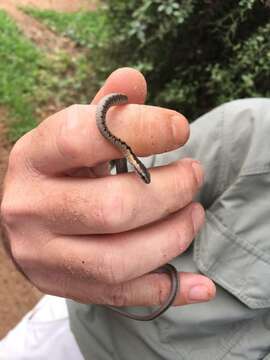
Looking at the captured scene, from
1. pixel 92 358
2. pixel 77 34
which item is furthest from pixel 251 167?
pixel 77 34

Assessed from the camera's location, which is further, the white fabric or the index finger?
the white fabric

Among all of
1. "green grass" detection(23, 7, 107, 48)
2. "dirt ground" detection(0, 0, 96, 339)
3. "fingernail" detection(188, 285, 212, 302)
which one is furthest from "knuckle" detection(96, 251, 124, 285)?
"green grass" detection(23, 7, 107, 48)

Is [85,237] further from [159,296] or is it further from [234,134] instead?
[234,134]

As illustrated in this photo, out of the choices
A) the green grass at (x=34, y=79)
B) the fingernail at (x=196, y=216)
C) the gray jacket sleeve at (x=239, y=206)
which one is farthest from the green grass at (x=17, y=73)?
the fingernail at (x=196, y=216)

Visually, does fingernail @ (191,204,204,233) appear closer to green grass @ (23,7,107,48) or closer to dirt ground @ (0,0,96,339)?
dirt ground @ (0,0,96,339)

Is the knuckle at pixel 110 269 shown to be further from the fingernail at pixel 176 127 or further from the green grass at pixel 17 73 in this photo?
the green grass at pixel 17 73
